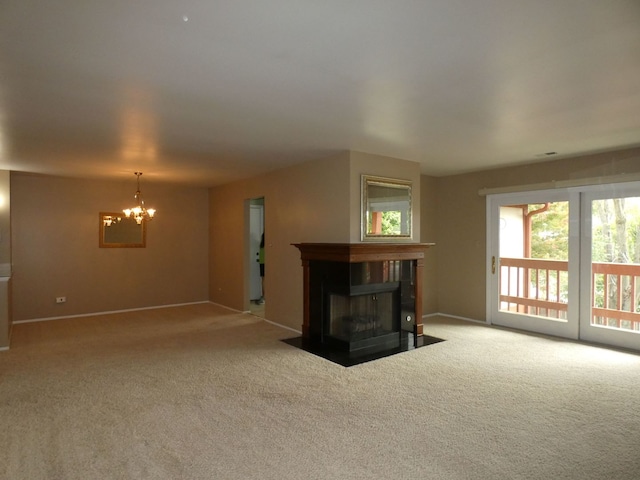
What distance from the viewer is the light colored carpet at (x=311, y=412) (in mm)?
2242

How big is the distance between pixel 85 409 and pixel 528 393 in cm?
350

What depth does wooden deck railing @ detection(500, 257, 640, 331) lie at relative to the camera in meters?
4.54

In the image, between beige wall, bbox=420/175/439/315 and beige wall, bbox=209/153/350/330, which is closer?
beige wall, bbox=209/153/350/330

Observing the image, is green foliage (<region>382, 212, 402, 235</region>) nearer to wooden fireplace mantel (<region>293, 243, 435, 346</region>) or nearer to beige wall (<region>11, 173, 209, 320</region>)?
wooden fireplace mantel (<region>293, 243, 435, 346</region>)

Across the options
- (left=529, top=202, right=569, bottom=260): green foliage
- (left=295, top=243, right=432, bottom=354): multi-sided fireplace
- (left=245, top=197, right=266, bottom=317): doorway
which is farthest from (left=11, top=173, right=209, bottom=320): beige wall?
(left=529, top=202, right=569, bottom=260): green foliage

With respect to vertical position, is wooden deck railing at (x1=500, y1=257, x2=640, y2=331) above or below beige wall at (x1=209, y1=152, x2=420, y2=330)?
below

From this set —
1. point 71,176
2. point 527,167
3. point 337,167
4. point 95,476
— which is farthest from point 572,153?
point 71,176

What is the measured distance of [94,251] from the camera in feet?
21.8

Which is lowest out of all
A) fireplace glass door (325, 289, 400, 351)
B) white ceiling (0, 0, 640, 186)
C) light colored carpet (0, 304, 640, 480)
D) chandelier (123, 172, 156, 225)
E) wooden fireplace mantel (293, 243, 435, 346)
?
light colored carpet (0, 304, 640, 480)

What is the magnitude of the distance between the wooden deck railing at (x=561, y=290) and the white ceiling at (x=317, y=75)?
154cm

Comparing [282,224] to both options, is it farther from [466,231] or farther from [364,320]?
[466,231]

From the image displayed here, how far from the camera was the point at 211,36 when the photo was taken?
1974 millimetres

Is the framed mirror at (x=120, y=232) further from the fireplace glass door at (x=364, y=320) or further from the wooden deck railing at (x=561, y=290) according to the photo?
the wooden deck railing at (x=561, y=290)

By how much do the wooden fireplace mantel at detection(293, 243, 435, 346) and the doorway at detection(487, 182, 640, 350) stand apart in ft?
4.82
